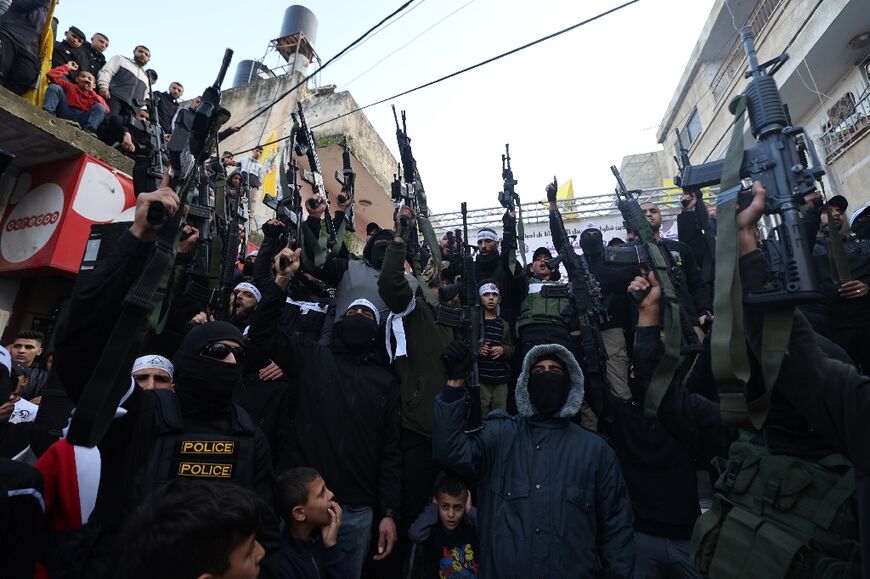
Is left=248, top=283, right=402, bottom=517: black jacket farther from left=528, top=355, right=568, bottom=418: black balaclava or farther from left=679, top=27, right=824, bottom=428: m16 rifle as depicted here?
left=679, top=27, right=824, bottom=428: m16 rifle

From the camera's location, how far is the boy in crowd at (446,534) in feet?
9.18

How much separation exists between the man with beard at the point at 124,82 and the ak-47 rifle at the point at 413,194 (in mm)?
5006

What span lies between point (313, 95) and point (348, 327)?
1152 centimetres

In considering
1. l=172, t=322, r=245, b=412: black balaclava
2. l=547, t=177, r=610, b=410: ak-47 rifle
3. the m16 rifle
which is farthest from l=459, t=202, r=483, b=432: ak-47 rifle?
the m16 rifle

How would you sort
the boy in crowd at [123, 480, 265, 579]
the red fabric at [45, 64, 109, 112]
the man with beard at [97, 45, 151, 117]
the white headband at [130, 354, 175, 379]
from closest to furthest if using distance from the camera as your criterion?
the boy in crowd at [123, 480, 265, 579] → the white headband at [130, 354, 175, 379] → the red fabric at [45, 64, 109, 112] → the man with beard at [97, 45, 151, 117]

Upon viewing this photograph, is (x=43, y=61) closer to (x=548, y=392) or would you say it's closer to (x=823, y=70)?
(x=548, y=392)

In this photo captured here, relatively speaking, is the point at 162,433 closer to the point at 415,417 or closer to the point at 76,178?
the point at 415,417

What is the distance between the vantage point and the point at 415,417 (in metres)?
3.20

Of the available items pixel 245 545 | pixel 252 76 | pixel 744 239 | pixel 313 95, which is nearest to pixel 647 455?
pixel 744 239

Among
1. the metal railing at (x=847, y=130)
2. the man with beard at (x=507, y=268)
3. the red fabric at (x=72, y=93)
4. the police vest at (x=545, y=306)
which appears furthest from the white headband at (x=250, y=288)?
the metal railing at (x=847, y=130)

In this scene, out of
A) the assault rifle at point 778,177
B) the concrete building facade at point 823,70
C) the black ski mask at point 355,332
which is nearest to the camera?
the assault rifle at point 778,177

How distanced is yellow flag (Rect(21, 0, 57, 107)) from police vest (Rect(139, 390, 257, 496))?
6496mm

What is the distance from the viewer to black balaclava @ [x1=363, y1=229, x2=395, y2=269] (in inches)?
190

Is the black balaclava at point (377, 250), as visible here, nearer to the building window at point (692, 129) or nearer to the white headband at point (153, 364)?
the white headband at point (153, 364)
